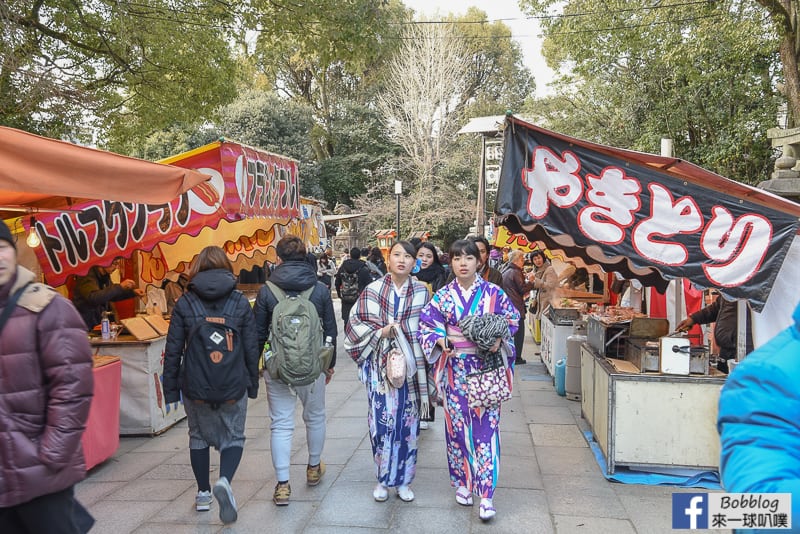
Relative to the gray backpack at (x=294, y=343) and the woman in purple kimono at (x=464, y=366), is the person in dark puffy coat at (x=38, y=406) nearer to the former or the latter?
the gray backpack at (x=294, y=343)

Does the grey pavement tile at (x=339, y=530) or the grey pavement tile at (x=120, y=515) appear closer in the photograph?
the grey pavement tile at (x=339, y=530)

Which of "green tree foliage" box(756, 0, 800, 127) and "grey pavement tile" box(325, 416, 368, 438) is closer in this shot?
"grey pavement tile" box(325, 416, 368, 438)

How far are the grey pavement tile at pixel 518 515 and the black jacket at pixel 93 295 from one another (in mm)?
4772

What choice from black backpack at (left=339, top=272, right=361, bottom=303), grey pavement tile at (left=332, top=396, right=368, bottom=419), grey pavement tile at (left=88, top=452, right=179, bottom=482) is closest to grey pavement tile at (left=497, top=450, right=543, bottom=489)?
grey pavement tile at (left=332, top=396, right=368, bottom=419)

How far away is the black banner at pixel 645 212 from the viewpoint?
4.07 metres

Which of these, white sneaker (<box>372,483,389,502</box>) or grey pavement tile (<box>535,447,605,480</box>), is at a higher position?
white sneaker (<box>372,483,389,502</box>)

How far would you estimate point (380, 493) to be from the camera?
438 cm

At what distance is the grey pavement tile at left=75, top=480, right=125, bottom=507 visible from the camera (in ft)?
14.9

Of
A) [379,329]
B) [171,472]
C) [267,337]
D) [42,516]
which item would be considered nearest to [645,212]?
[379,329]

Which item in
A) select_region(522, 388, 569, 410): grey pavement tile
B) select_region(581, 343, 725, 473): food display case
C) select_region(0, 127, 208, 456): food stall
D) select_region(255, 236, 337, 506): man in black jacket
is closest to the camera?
select_region(0, 127, 208, 456): food stall

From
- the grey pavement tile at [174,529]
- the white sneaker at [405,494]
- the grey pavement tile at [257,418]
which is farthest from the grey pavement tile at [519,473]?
the grey pavement tile at [257,418]

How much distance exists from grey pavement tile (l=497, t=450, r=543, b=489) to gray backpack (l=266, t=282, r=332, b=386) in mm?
1749

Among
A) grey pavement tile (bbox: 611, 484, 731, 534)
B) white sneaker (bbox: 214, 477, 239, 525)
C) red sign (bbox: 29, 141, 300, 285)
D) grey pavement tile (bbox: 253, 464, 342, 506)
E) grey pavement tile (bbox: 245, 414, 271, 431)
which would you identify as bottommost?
grey pavement tile (bbox: 245, 414, 271, 431)

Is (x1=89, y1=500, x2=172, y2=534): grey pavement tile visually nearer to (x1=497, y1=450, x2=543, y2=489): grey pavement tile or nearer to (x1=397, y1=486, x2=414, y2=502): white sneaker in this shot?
(x1=397, y1=486, x2=414, y2=502): white sneaker
